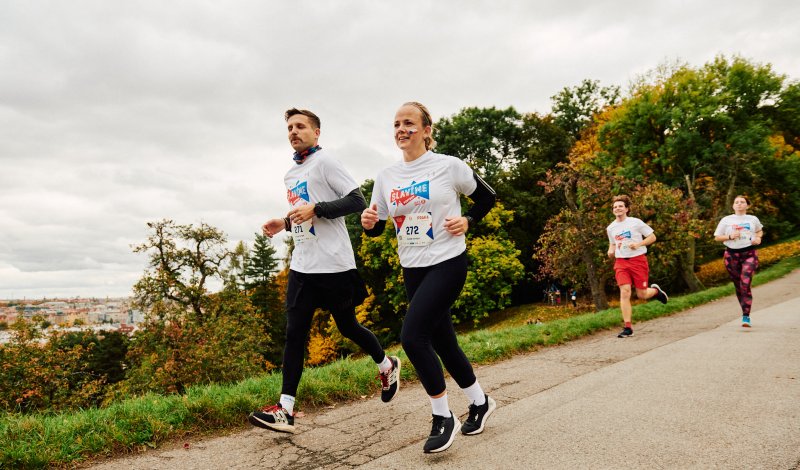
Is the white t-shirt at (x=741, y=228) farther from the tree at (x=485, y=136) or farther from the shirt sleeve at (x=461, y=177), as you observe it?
the tree at (x=485, y=136)

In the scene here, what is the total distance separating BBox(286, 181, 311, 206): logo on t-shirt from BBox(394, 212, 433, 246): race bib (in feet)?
3.04

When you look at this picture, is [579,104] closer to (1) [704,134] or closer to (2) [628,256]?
(1) [704,134]

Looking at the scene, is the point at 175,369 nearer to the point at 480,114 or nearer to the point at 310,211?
the point at 310,211

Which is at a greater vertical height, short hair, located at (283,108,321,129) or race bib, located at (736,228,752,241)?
short hair, located at (283,108,321,129)

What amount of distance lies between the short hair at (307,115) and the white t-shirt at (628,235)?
5785mm

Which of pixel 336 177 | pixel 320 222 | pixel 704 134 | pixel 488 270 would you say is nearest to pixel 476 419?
pixel 320 222

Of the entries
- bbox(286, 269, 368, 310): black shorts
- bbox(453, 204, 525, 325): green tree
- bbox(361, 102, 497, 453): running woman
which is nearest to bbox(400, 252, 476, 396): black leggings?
bbox(361, 102, 497, 453): running woman

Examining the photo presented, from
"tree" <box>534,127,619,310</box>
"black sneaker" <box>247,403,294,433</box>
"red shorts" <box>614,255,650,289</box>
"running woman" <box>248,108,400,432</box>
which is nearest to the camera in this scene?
"black sneaker" <box>247,403,294,433</box>

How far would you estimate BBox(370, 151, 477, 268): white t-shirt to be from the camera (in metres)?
3.19

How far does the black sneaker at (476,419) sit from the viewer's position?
3.23 metres

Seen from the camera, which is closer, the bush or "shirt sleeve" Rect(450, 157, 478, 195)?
"shirt sleeve" Rect(450, 157, 478, 195)

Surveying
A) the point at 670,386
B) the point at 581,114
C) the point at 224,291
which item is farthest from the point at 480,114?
the point at 670,386

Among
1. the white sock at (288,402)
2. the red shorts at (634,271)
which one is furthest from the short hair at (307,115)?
the red shorts at (634,271)

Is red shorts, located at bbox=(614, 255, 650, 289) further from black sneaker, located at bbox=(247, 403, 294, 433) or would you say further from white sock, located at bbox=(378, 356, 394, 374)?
black sneaker, located at bbox=(247, 403, 294, 433)
